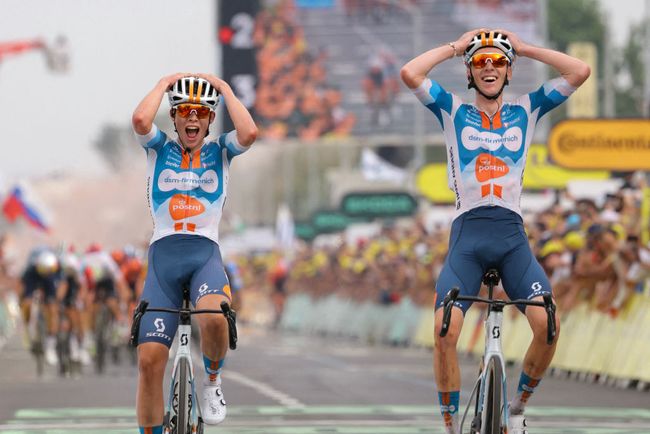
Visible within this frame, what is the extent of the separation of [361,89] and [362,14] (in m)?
2.41

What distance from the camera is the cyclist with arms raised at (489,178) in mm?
11344

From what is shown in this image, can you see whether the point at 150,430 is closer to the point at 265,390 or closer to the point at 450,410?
the point at 450,410

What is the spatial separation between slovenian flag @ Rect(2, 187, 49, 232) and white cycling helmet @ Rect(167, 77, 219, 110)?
35618mm

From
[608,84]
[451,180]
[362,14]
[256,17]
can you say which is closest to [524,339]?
[451,180]

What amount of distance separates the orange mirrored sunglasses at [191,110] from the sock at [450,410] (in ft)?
7.31

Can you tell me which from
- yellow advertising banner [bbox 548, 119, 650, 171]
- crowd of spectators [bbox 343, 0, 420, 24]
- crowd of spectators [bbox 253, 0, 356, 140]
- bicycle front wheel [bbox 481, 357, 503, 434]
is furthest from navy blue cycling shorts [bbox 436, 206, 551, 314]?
crowd of spectators [bbox 343, 0, 420, 24]

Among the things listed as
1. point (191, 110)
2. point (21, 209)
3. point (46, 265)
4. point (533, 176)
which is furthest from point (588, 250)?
point (21, 209)

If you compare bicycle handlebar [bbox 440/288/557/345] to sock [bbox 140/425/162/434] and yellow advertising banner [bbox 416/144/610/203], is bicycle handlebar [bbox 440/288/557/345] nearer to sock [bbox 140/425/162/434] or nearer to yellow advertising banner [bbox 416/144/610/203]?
sock [bbox 140/425/162/434]

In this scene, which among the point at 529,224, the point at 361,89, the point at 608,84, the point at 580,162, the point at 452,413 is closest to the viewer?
the point at 452,413

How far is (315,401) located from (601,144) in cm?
1300

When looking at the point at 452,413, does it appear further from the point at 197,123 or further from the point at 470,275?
the point at 197,123

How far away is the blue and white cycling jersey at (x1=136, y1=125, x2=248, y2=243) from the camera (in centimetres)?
1186

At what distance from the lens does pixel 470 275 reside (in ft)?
37.6

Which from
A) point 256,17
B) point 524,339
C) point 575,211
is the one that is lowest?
point 524,339
